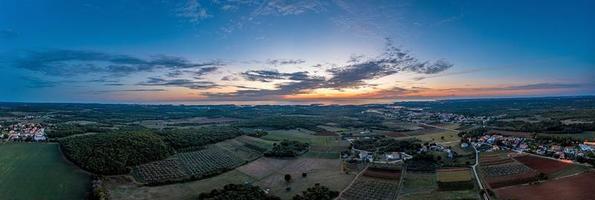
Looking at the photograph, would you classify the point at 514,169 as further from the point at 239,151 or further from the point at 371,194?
the point at 239,151

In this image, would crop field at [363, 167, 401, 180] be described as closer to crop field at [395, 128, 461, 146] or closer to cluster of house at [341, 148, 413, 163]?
cluster of house at [341, 148, 413, 163]

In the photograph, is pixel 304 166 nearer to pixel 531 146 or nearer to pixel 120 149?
Result: pixel 120 149

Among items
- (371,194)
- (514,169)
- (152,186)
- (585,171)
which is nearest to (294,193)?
(371,194)

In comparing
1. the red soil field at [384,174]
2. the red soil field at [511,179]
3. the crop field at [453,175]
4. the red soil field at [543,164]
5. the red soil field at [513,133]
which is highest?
the red soil field at [513,133]

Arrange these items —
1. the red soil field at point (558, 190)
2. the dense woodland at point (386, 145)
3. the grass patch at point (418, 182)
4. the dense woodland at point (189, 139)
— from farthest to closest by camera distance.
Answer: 1. the dense woodland at point (189, 139)
2. the dense woodland at point (386, 145)
3. the grass patch at point (418, 182)
4. the red soil field at point (558, 190)

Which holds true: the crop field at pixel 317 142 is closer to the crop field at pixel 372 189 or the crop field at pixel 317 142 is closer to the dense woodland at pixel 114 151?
the crop field at pixel 372 189

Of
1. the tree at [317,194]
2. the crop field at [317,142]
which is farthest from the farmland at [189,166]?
the tree at [317,194]

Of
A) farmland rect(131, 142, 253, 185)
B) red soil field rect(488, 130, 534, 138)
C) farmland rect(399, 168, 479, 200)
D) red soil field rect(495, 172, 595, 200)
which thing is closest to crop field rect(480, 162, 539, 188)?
red soil field rect(495, 172, 595, 200)

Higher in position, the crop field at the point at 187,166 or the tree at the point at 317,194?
the crop field at the point at 187,166
